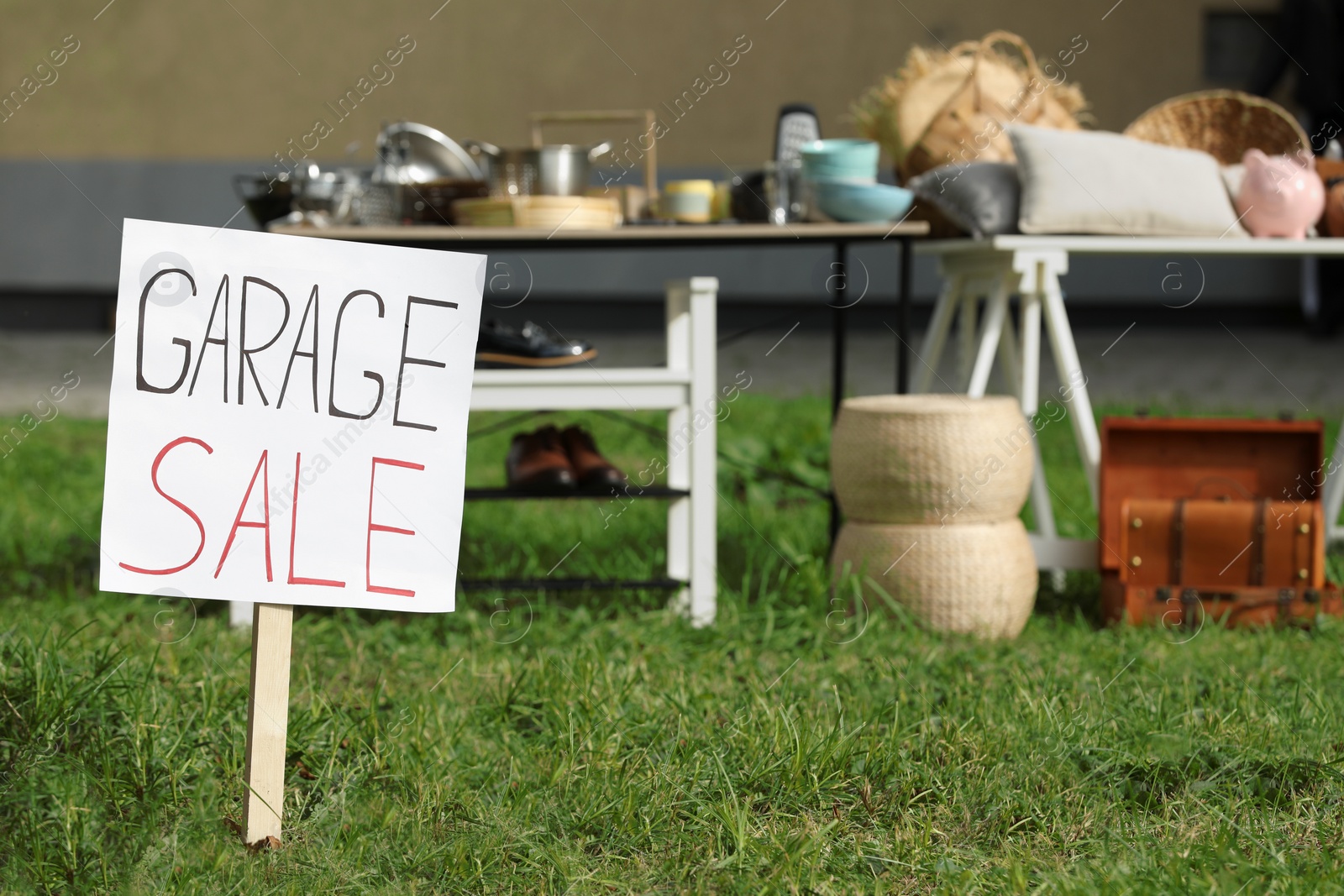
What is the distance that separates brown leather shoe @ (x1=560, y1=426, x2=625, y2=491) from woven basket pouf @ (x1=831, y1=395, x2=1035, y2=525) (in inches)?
19.9

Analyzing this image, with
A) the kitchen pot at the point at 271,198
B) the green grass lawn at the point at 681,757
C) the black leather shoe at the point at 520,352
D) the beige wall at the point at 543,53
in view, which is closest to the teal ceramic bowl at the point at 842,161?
the black leather shoe at the point at 520,352

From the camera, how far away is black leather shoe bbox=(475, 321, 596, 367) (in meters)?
2.58

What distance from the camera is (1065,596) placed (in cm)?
293

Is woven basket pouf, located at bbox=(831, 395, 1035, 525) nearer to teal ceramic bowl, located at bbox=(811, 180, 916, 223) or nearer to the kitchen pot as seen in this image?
teal ceramic bowl, located at bbox=(811, 180, 916, 223)

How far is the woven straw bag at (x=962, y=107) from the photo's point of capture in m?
2.96

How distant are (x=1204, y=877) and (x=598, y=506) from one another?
8.26ft

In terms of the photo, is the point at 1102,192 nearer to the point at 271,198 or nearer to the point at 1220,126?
the point at 1220,126

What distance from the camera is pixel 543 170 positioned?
2631 millimetres

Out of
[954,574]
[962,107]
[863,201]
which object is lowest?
[954,574]

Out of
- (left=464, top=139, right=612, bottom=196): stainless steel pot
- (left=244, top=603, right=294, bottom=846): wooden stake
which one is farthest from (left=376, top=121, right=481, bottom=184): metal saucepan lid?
(left=244, top=603, right=294, bottom=846): wooden stake

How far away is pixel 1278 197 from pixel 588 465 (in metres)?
1.66

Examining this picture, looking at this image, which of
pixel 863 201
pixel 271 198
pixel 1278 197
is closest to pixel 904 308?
pixel 863 201

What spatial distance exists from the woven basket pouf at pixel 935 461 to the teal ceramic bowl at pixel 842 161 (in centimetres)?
50

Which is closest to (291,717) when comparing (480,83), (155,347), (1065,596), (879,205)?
(155,347)
